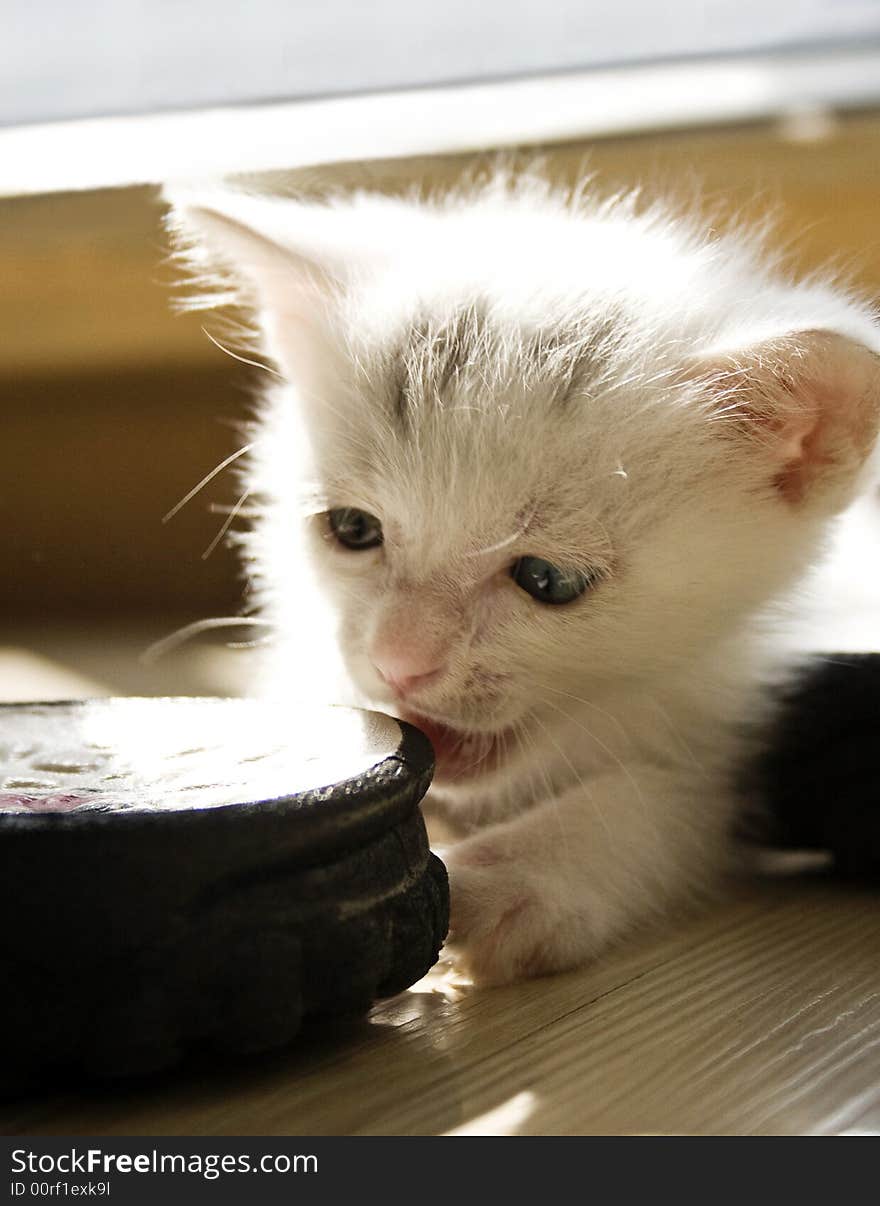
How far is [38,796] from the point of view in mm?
793

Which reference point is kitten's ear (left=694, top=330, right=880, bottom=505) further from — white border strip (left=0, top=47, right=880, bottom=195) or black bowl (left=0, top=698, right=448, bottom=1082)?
white border strip (left=0, top=47, right=880, bottom=195)

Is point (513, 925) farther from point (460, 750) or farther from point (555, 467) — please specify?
point (555, 467)

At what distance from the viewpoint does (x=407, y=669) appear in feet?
3.24

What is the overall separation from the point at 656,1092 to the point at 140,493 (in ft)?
5.89

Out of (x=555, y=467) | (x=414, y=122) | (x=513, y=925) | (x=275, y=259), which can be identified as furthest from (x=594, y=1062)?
(x=414, y=122)

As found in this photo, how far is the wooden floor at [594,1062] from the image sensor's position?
69cm

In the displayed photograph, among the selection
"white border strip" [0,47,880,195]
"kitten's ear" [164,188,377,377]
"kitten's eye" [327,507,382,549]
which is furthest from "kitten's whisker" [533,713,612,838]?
"white border strip" [0,47,880,195]

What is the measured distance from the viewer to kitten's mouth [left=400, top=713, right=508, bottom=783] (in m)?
1.06

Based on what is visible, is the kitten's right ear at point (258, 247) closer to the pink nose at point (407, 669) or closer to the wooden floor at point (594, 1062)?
the pink nose at point (407, 669)

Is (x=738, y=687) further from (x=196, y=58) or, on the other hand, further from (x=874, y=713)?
(x=196, y=58)

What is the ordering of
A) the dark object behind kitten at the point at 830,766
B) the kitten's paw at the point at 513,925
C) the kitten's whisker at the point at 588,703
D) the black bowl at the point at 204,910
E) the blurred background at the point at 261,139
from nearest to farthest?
the black bowl at the point at 204,910
the kitten's paw at the point at 513,925
the kitten's whisker at the point at 588,703
the dark object behind kitten at the point at 830,766
the blurred background at the point at 261,139

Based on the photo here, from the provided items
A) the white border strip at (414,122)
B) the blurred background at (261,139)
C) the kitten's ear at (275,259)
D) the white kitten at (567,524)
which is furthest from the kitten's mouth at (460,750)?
the white border strip at (414,122)

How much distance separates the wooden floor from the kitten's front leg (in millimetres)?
24

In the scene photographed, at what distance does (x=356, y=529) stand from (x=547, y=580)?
208 millimetres
